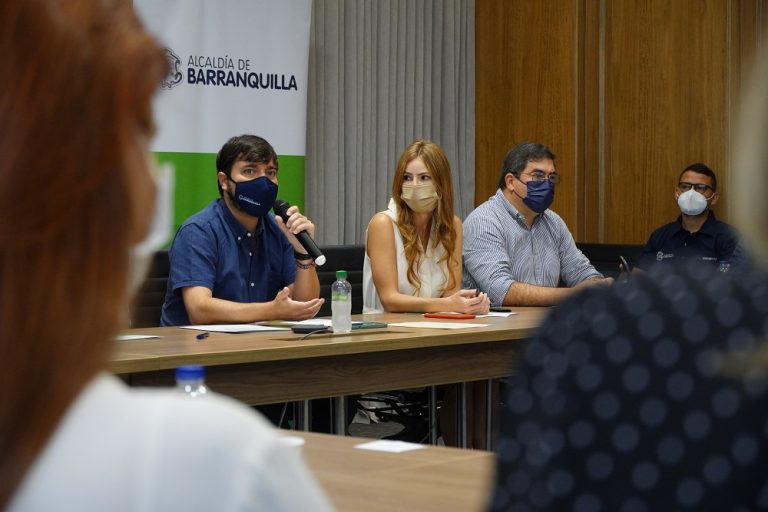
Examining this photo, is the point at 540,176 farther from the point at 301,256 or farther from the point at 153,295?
the point at 153,295

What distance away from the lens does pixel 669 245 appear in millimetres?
6766

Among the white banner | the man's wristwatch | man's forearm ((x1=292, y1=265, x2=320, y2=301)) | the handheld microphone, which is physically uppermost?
the white banner

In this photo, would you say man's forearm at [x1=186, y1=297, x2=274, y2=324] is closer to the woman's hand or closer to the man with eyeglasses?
the woman's hand

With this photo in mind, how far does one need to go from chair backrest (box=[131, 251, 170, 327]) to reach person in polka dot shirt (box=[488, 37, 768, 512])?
4.14 meters

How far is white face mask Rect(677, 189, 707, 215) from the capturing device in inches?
261

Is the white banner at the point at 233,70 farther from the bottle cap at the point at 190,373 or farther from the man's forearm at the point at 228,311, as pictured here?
the bottle cap at the point at 190,373

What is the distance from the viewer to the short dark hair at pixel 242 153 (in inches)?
177

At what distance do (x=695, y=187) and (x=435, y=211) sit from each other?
2.31 metres

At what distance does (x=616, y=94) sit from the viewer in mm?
7367

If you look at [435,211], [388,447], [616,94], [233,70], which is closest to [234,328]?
[435,211]

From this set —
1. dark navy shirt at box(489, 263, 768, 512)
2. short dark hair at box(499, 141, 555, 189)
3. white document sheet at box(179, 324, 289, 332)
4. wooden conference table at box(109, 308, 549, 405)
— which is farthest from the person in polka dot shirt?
short dark hair at box(499, 141, 555, 189)

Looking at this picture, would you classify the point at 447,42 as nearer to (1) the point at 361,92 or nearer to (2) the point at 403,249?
(1) the point at 361,92

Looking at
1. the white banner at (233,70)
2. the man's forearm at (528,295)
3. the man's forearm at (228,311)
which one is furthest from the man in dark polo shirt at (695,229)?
the man's forearm at (228,311)

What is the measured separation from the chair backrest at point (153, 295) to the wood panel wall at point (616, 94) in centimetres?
334
